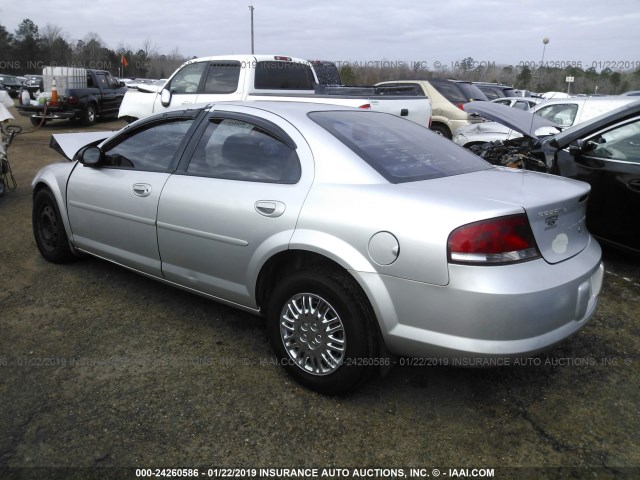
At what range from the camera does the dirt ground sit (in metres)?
2.33

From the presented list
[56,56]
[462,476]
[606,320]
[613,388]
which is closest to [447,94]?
[606,320]

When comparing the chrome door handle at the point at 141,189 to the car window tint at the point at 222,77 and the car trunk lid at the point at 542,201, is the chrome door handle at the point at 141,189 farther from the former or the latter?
the car window tint at the point at 222,77

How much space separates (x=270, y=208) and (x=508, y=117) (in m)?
3.76

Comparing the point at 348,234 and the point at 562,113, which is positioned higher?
the point at 562,113

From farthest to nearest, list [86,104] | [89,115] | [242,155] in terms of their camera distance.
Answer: [89,115] → [86,104] → [242,155]

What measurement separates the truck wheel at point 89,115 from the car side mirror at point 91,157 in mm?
13255

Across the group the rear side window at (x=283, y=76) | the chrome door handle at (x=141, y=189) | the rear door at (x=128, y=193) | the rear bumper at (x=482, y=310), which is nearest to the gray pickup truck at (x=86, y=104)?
the rear side window at (x=283, y=76)

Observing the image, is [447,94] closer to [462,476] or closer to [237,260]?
[237,260]

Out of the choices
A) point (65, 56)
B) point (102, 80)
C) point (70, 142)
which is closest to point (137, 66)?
point (65, 56)

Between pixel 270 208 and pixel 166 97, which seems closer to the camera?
pixel 270 208

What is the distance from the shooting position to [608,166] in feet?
14.7

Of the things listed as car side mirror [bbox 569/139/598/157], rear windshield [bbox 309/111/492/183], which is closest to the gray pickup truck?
rear windshield [bbox 309/111/492/183]

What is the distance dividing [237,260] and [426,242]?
120 cm

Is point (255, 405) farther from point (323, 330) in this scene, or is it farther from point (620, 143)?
point (620, 143)
